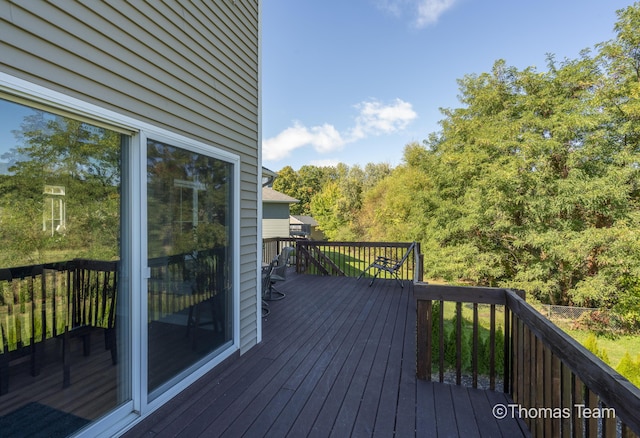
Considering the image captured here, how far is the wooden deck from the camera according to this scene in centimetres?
199

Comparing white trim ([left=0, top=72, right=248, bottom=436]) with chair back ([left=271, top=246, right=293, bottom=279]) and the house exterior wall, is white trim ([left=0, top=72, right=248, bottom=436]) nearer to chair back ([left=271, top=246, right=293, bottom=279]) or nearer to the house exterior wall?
chair back ([left=271, top=246, right=293, bottom=279])

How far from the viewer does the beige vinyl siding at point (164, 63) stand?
1440mm

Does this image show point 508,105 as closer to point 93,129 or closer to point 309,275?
point 309,275

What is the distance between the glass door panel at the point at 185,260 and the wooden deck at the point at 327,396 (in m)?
0.28

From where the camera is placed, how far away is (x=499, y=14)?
28.6ft

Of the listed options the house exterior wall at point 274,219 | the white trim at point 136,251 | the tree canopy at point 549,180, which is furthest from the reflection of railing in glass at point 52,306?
the house exterior wall at point 274,219

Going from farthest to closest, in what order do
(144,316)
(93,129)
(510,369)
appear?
(510,369) < (144,316) < (93,129)

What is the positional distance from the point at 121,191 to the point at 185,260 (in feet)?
2.28

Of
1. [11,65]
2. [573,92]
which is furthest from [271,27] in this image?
[573,92]

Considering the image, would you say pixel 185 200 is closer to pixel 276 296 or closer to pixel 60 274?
pixel 60 274

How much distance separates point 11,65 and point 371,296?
16.9ft

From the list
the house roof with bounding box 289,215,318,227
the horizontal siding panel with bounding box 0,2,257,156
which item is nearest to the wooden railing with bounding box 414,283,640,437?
the horizontal siding panel with bounding box 0,2,257,156

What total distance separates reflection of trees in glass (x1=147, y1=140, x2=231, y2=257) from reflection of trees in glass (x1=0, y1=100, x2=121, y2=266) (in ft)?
0.78

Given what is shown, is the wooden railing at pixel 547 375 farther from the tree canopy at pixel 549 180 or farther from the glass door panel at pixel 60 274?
the tree canopy at pixel 549 180
